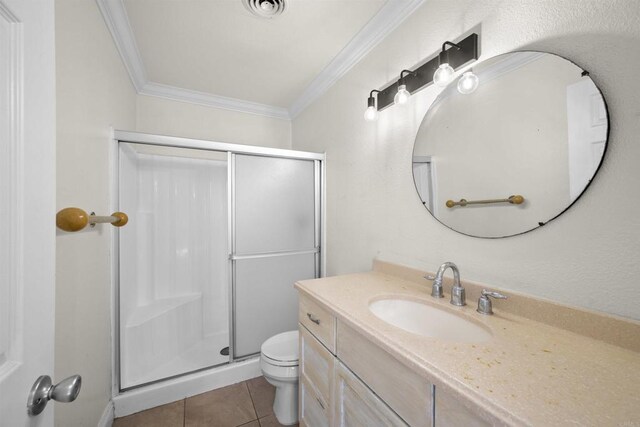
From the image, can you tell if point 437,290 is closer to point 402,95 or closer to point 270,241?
point 402,95

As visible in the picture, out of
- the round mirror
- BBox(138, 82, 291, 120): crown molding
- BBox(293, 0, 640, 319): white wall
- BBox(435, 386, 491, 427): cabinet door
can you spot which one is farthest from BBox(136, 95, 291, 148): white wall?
BBox(435, 386, 491, 427): cabinet door

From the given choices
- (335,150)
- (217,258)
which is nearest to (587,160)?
(335,150)

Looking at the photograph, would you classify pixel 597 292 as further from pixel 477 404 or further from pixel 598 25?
pixel 598 25

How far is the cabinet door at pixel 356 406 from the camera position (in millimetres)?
766

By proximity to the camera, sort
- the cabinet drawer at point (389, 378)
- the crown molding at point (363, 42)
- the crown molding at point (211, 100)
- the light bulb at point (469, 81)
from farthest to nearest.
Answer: the crown molding at point (211, 100) < the crown molding at point (363, 42) < the light bulb at point (469, 81) < the cabinet drawer at point (389, 378)

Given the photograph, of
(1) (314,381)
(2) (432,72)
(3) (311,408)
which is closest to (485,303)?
(1) (314,381)

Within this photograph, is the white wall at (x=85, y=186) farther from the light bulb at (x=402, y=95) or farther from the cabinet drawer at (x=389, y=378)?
the light bulb at (x=402, y=95)

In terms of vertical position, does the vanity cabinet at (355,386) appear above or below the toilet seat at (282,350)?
above

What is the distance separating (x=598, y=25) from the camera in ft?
Answer: 2.45

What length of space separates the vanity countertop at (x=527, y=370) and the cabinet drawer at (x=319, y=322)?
0.14 m

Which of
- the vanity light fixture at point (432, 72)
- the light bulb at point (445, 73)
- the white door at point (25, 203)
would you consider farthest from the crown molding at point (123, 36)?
the light bulb at point (445, 73)

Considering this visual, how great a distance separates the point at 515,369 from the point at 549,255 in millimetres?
459

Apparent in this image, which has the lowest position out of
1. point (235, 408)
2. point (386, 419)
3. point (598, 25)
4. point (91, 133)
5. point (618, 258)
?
point (235, 408)

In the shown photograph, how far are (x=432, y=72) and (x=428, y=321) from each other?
1126mm
